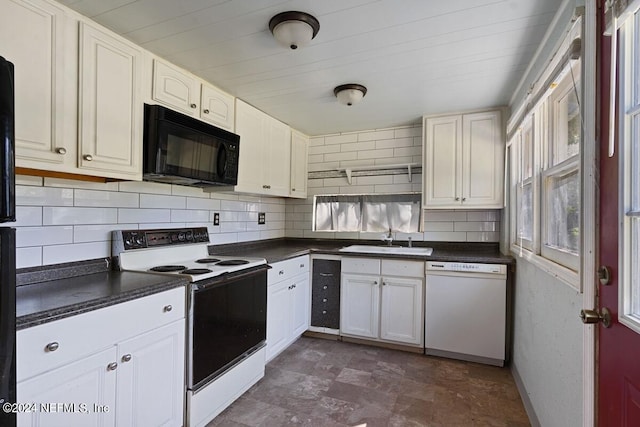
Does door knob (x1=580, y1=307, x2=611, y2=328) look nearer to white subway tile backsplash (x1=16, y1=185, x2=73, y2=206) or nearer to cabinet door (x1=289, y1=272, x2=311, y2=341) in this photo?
cabinet door (x1=289, y1=272, x2=311, y2=341)

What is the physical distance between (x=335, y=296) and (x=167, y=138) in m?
2.02

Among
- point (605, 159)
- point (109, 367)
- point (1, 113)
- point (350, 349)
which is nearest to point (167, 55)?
point (1, 113)

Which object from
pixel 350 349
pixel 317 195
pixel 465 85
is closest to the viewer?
pixel 465 85

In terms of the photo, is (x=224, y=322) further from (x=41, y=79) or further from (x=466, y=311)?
(x=466, y=311)

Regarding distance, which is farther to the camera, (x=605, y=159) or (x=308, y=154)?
(x=308, y=154)

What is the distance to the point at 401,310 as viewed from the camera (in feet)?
9.12

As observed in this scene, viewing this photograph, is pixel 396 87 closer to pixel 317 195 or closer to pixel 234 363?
pixel 317 195

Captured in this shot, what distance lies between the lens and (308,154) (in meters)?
3.75

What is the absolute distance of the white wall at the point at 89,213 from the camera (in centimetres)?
152

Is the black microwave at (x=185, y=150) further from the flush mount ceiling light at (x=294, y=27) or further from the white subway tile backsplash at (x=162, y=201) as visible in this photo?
the flush mount ceiling light at (x=294, y=27)

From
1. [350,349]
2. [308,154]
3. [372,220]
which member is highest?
[308,154]

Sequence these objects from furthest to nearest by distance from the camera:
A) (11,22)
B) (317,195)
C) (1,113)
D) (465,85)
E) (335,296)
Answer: (317,195)
(335,296)
(465,85)
(11,22)
(1,113)

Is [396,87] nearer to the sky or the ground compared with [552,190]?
nearer to the sky

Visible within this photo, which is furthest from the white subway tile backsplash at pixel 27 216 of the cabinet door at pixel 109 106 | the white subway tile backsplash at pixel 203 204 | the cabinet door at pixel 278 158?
the cabinet door at pixel 278 158
